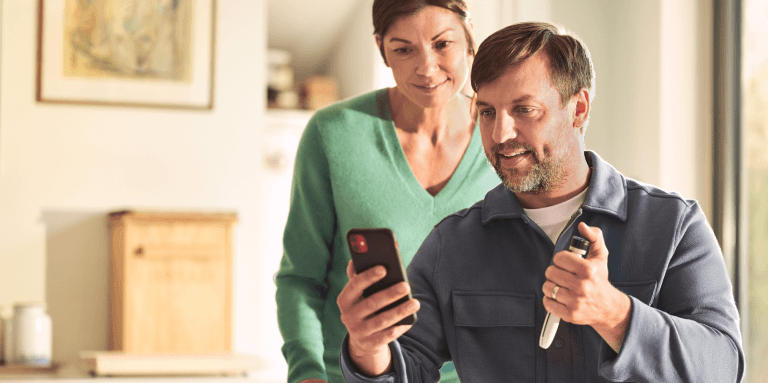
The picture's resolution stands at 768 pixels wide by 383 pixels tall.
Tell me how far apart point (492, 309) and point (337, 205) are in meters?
0.32

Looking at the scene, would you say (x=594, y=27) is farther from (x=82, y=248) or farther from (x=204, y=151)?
(x=82, y=248)

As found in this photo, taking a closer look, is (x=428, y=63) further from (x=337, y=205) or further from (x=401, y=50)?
(x=337, y=205)

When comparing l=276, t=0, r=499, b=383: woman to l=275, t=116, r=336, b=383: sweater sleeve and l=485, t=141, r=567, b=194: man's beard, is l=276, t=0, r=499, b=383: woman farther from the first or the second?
l=485, t=141, r=567, b=194: man's beard

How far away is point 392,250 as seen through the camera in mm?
861

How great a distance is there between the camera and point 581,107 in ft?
3.22

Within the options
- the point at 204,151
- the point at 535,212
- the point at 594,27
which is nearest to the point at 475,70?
the point at 535,212

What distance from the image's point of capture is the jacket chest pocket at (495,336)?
993 millimetres

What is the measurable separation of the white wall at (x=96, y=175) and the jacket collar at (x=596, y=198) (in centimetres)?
217

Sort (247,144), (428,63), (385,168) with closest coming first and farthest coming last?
(428,63) → (385,168) → (247,144)

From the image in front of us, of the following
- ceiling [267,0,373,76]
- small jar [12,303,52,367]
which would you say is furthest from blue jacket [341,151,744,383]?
ceiling [267,0,373,76]

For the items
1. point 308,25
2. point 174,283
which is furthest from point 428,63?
point 308,25

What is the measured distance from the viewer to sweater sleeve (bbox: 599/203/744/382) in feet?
2.70

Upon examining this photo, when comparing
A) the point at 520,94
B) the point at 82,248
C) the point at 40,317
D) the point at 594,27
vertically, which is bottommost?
the point at 40,317

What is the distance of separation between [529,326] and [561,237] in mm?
125
